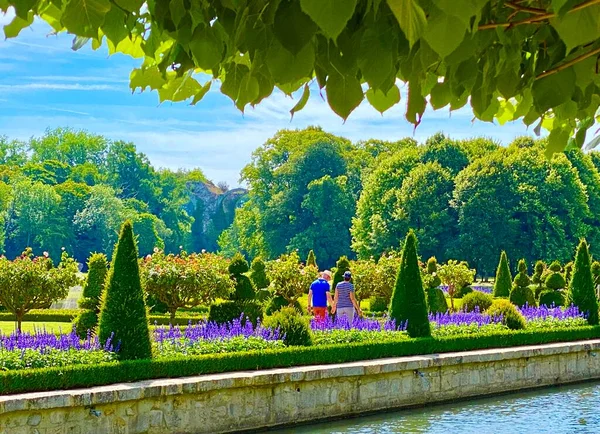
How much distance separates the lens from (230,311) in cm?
1530

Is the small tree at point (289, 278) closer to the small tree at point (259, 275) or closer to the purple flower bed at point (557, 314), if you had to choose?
the small tree at point (259, 275)

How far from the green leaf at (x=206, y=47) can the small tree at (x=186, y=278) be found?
50.2ft

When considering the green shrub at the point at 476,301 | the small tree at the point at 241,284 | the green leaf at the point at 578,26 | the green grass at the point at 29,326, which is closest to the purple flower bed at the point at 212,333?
the small tree at the point at 241,284

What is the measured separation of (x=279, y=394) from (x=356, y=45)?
9140mm

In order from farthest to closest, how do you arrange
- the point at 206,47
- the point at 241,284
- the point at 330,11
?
1. the point at 241,284
2. the point at 206,47
3. the point at 330,11

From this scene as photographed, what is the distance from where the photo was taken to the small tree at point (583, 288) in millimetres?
17875

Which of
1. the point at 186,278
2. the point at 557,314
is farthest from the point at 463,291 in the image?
the point at 186,278

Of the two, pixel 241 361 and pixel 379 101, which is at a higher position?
pixel 379 101

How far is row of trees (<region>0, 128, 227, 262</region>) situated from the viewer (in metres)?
66.1

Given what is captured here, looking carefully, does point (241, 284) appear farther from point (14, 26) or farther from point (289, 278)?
point (14, 26)

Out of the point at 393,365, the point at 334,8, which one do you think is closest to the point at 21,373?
the point at 393,365

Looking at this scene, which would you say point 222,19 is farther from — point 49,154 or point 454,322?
point 49,154

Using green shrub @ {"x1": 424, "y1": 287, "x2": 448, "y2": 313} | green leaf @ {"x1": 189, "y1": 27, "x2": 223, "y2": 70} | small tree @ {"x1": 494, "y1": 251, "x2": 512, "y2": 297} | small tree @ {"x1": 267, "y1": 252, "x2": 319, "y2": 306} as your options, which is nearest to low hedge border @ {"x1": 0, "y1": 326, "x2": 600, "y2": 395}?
green shrub @ {"x1": 424, "y1": 287, "x2": 448, "y2": 313}

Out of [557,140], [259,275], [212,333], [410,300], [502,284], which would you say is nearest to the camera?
[557,140]
